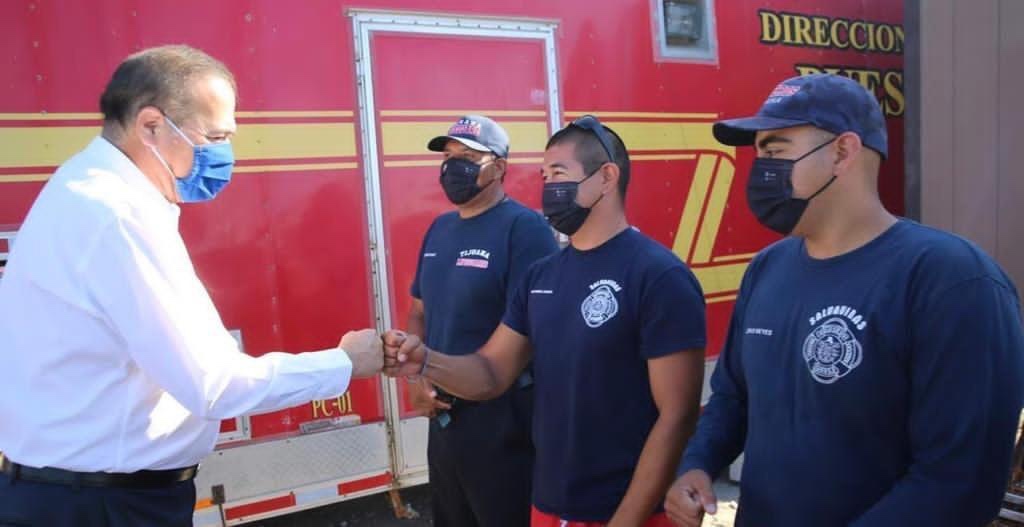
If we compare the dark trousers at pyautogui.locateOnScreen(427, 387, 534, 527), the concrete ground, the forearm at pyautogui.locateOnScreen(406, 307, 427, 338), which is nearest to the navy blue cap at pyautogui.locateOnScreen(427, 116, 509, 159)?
the forearm at pyautogui.locateOnScreen(406, 307, 427, 338)

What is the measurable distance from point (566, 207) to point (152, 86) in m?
1.22

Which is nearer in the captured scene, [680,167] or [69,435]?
[69,435]

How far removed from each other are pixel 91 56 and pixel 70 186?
182 cm

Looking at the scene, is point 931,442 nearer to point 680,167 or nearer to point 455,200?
point 455,200

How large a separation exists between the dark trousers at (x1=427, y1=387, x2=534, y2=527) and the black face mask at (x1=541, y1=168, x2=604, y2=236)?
3.03 feet

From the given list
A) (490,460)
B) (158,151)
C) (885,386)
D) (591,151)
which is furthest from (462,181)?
(885,386)

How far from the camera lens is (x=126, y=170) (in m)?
2.13

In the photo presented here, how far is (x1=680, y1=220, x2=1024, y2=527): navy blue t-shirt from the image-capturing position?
1575 millimetres

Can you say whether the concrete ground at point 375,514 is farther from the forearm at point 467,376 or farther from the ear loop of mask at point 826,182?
the ear loop of mask at point 826,182

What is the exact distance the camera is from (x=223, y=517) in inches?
151

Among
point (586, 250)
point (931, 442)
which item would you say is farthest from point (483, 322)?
point (931, 442)

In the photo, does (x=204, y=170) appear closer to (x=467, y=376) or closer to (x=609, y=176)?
(x=467, y=376)

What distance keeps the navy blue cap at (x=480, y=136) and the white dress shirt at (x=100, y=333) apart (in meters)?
1.62

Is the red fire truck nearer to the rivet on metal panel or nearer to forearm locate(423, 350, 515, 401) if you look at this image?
the rivet on metal panel
